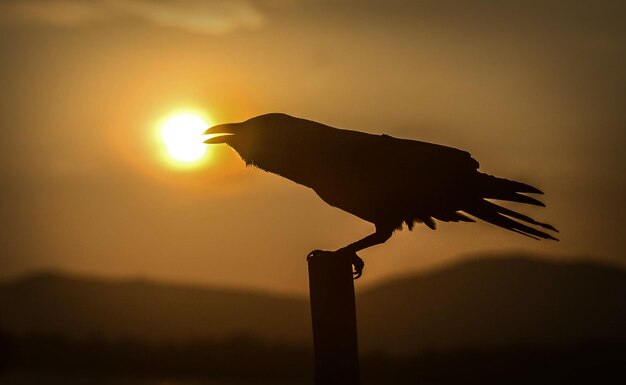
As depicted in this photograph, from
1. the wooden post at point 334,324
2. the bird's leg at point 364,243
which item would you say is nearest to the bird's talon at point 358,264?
the bird's leg at point 364,243

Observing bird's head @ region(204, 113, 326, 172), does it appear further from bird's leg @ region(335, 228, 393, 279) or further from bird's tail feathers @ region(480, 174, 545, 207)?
bird's tail feathers @ region(480, 174, 545, 207)

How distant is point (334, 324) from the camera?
622 centimetres

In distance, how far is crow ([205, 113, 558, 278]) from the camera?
828 cm

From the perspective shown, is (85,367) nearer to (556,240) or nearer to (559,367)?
(559,367)

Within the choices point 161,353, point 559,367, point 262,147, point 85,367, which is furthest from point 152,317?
point 262,147

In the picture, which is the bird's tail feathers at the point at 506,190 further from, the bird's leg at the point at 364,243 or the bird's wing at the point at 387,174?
the bird's leg at the point at 364,243

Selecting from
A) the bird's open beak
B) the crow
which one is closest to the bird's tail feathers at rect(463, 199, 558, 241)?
the crow

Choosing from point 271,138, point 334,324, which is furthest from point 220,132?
point 334,324

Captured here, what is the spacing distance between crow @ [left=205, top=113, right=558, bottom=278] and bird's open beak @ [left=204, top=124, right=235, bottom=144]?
307 mm

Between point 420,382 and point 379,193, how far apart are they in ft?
187

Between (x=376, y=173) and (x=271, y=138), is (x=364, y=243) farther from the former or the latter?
(x=271, y=138)

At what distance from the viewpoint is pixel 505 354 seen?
6856 centimetres

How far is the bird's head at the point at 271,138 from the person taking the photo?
27.4 ft

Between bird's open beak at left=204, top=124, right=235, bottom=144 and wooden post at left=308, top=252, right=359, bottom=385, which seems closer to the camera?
wooden post at left=308, top=252, right=359, bottom=385
